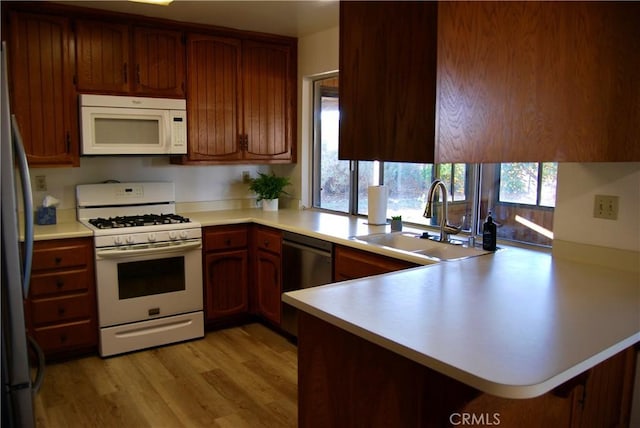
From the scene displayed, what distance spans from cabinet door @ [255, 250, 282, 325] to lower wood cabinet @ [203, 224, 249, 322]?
11cm

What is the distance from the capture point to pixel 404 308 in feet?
5.51

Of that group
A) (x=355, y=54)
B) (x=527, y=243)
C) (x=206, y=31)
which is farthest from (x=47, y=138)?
(x=527, y=243)

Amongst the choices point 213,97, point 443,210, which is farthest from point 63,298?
point 443,210

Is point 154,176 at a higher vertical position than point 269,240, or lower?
higher

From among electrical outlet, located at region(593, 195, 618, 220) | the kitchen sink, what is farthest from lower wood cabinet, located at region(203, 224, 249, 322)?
electrical outlet, located at region(593, 195, 618, 220)

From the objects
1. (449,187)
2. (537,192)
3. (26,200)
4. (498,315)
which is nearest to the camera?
(498,315)

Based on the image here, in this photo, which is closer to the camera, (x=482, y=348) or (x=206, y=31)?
(x=482, y=348)

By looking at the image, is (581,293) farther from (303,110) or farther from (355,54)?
(303,110)

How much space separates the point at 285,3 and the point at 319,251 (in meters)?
1.57

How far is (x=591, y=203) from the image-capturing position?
233 centimetres

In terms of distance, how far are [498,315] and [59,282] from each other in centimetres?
268

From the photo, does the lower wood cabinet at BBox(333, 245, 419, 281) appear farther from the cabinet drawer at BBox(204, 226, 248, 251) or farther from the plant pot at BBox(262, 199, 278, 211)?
the plant pot at BBox(262, 199, 278, 211)

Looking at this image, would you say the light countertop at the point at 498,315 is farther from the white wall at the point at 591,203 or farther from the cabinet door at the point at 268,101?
the cabinet door at the point at 268,101

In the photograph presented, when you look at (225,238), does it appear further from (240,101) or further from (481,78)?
(481,78)
